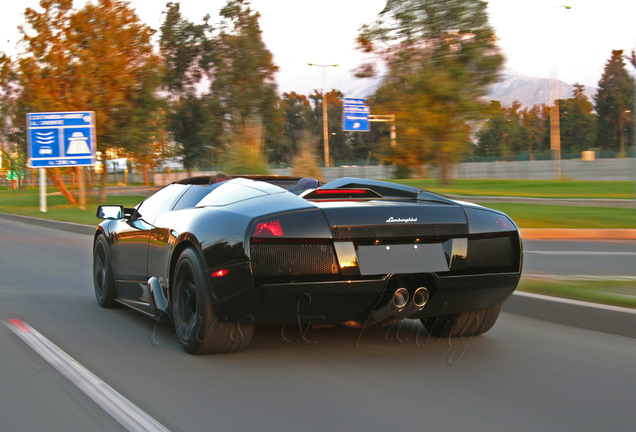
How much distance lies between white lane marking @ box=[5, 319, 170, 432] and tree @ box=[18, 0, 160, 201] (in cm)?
2625

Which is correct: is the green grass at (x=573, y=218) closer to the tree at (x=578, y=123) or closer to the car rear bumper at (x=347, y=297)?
the car rear bumper at (x=347, y=297)

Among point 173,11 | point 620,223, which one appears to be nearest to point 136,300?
point 620,223

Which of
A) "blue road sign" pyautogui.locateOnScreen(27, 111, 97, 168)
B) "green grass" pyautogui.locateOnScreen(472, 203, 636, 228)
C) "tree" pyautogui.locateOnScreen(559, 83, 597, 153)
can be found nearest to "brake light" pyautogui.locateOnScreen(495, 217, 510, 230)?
"green grass" pyautogui.locateOnScreen(472, 203, 636, 228)

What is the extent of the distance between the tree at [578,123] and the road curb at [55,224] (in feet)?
255

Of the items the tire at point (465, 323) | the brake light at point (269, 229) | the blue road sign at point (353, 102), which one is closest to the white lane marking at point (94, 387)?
the brake light at point (269, 229)

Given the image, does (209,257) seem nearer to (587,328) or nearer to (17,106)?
(587,328)

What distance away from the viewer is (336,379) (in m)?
3.99

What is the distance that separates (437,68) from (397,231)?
2330 centimetres

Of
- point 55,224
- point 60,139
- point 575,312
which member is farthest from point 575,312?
point 60,139

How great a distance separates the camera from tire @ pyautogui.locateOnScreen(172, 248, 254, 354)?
→ 169 inches

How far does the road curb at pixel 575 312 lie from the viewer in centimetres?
513

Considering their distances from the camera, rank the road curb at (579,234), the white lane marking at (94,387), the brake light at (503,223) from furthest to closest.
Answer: the road curb at (579,234)
the brake light at (503,223)
the white lane marking at (94,387)

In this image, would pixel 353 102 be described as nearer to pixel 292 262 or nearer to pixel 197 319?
pixel 197 319

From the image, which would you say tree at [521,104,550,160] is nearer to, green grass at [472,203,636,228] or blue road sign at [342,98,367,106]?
blue road sign at [342,98,367,106]
